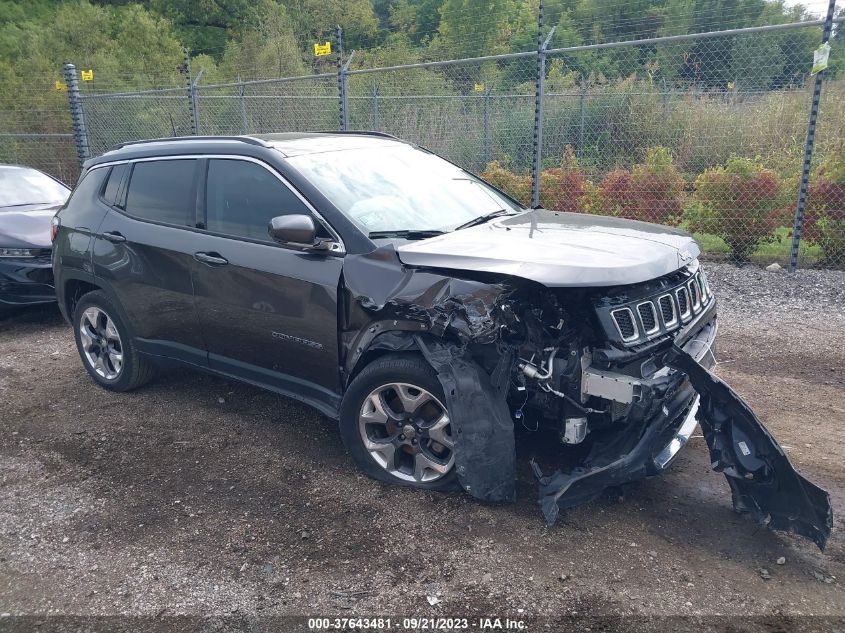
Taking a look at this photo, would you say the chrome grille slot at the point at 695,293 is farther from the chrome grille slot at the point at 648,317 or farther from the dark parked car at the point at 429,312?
the chrome grille slot at the point at 648,317

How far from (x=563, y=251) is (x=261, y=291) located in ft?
5.90

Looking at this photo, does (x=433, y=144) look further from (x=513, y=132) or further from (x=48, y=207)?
(x=48, y=207)

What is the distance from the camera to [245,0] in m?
36.9

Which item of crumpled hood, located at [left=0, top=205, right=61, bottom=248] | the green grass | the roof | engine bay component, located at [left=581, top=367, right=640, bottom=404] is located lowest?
the green grass

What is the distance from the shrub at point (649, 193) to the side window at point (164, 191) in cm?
643

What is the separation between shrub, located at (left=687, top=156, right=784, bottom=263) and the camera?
8391 mm

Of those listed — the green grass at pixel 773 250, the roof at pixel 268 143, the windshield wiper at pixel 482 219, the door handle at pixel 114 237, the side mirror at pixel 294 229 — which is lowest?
the green grass at pixel 773 250

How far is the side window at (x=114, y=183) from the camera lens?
5.02 meters

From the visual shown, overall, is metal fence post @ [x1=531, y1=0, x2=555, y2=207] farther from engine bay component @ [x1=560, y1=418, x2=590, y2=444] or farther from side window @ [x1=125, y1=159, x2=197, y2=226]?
engine bay component @ [x1=560, y1=418, x2=590, y2=444]

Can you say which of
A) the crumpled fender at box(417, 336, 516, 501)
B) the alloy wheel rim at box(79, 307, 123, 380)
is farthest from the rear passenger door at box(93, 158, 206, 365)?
the crumpled fender at box(417, 336, 516, 501)

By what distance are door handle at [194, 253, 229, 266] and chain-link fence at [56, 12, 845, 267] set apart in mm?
5127

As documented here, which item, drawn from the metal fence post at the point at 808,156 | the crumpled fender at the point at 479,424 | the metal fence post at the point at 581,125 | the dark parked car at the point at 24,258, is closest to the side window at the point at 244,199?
the crumpled fender at the point at 479,424

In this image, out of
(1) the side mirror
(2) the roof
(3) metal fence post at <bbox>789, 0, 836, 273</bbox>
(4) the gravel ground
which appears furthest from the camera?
(3) metal fence post at <bbox>789, 0, 836, 273</bbox>

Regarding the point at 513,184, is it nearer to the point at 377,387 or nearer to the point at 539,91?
the point at 539,91
